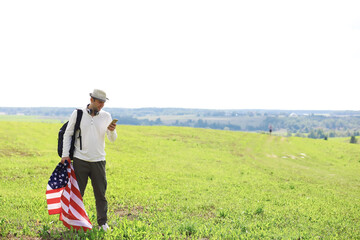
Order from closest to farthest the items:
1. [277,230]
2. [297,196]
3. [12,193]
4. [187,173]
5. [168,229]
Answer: [168,229]
[277,230]
[12,193]
[297,196]
[187,173]

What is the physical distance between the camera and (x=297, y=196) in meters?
17.8

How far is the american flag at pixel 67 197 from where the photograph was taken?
28.6ft

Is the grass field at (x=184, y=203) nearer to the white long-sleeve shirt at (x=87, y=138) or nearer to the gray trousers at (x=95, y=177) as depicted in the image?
the gray trousers at (x=95, y=177)

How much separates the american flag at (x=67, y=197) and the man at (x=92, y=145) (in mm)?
207

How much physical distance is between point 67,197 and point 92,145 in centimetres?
163

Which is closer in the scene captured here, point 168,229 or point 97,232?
point 97,232

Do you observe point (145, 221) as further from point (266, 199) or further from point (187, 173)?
point (187, 173)

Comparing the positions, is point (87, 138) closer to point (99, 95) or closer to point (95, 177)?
point (95, 177)

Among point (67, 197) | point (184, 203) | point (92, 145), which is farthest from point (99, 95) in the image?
point (184, 203)

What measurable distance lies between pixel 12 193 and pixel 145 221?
22.5 ft

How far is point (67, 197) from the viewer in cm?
876

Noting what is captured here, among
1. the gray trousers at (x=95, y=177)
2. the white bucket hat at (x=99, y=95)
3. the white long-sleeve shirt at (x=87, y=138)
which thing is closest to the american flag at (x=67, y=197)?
the gray trousers at (x=95, y=177)

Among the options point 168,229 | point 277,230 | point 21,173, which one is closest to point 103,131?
point 168,229

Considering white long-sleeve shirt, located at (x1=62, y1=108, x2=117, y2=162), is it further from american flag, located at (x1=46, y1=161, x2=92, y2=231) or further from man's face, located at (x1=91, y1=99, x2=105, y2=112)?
american flag, located at (x1=46, y1=161, x2=92, y2=231)
